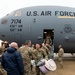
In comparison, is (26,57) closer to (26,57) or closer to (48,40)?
(26,57)

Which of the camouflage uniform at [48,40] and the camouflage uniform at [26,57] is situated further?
the camouflage uniform at [48,40]

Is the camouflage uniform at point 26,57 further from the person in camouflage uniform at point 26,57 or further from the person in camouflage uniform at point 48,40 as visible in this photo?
the person in camouflage uniform at point 48,40

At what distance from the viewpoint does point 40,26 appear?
66.6 ft

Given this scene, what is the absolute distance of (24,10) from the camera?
20938mm

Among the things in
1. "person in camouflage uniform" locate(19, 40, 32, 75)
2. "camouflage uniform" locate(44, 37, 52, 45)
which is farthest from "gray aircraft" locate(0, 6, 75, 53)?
"person in camouflage uniform" locate(19, 40, 32, 75)


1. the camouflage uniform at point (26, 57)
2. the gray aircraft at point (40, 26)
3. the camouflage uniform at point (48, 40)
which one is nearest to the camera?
the camouflage uniform at point (26, 57)

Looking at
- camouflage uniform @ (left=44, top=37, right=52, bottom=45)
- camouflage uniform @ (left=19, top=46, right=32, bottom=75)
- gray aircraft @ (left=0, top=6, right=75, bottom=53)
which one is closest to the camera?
camouflage uniform @ (left=19, top=46, right=32, bottom=75)

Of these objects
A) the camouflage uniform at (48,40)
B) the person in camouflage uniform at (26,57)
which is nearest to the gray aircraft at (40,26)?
the camouflage uniform at (48,40)

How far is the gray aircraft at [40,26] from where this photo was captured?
802 inches

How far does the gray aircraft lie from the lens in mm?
20375

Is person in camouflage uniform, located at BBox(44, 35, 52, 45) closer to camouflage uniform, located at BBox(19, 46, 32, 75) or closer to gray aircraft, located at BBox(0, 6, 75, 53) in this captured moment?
gray aircraft, located at BBox(0, 6, 75, 53)

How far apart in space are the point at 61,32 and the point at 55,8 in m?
2.15

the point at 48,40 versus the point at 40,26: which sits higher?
Result: the point at 40,26

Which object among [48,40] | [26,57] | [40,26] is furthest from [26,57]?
[48,40]
